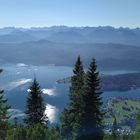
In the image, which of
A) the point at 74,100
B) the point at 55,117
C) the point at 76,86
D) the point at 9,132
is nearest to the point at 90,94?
the point at 74,100

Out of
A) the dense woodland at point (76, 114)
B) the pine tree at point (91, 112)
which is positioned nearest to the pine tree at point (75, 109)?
the dense woodland at point (76, 114)

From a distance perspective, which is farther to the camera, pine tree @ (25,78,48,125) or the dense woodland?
pine tree @ (25,78,48,125)

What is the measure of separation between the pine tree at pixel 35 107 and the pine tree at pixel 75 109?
15.8 ft

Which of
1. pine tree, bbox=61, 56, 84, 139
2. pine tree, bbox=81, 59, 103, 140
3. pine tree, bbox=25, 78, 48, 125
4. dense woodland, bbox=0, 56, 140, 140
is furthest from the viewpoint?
pine tree, bbox=25, 78, 48, 125

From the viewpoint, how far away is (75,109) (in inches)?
1254

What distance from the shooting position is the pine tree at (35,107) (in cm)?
4016

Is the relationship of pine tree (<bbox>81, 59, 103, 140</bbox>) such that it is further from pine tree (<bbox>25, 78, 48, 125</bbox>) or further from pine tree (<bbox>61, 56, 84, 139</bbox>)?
pine tree (<bbox>25, 78, 48, 125</bbox>)

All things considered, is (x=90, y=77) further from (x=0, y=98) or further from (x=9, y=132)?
(x=9, y=132)

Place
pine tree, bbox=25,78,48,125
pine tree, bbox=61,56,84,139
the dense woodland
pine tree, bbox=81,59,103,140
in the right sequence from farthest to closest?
pine tree, bbox=25,78,48,125 → pine tree, bbox=61,56,84,139 → the dense woodland → pine tree, bbox=81,59,103,140

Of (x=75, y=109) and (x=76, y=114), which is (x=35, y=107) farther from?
(x=76, y=114)

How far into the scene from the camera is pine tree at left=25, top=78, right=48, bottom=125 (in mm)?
40156

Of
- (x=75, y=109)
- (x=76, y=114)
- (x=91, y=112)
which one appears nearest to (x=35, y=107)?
(x=75, y=109)

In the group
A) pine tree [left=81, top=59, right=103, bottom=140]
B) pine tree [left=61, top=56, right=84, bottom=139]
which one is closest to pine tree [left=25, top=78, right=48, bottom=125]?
pine tree [left=61, top=56, right=84, bottom=139]

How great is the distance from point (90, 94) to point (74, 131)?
3.44 meters
